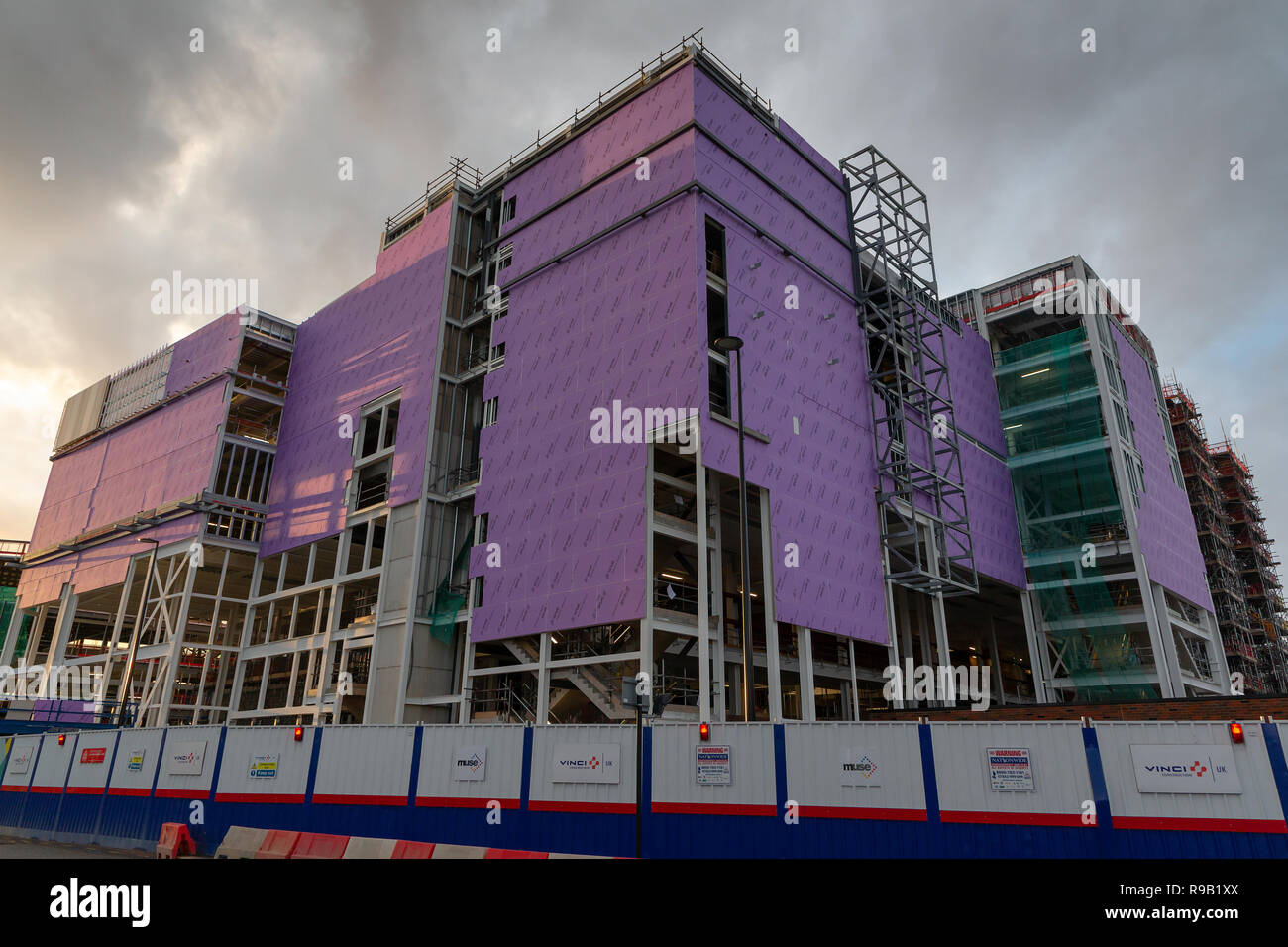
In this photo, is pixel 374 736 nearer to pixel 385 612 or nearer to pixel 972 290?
pixel 385 612

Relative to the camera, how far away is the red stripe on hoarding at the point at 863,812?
14750 mm

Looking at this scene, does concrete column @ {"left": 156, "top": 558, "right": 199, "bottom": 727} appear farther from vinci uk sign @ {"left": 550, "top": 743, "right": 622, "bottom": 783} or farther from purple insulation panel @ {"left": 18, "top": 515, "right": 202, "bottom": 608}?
vinci uk sign @ {"left": 550, "top": 743, "right": 622, "bottom": 783}

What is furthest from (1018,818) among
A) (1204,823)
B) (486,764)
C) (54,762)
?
(54,762)

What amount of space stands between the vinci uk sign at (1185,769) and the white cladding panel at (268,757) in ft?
58.5

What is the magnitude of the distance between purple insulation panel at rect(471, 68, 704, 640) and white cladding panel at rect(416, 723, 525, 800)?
10.5 m

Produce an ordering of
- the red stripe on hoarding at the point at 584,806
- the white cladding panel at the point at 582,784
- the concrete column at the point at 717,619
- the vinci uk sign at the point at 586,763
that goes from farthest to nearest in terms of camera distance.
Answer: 1. the concrete column at the point at 717,619
2. the vinci uk sign at the point at 586,763
3. the white cladding panel at the point at 582,784
4. the red stripe on hoarding at the point at 584,806

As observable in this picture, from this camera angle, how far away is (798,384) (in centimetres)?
3628

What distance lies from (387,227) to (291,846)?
142ft

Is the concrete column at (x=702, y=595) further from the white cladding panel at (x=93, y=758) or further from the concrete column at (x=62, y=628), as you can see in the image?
the concrete column at (x=62, y=628)

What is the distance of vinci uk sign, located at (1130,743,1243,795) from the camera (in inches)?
509

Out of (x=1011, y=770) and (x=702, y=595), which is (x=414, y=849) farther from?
(x=702, y=595)

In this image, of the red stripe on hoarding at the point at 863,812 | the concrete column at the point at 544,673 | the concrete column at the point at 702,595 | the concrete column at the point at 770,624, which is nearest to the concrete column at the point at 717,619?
the concrete column at the point at 702,595

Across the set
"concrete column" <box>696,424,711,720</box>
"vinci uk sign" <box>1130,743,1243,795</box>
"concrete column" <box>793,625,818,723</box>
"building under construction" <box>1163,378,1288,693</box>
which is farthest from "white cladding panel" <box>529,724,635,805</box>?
"building under construction" <box>1163,378,1288,693</box>
